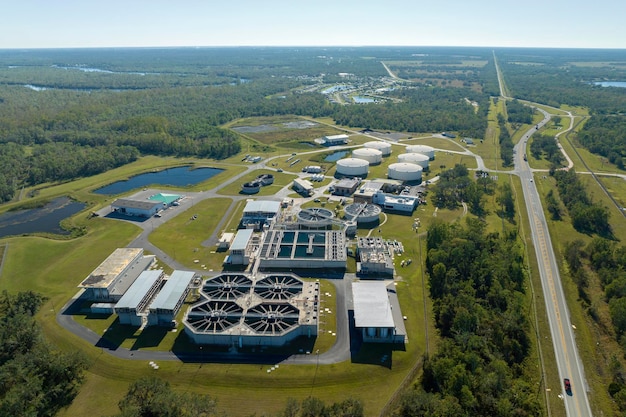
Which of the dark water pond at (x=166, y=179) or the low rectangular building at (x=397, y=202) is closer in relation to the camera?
the low rectangular building at (x=397, y=202)

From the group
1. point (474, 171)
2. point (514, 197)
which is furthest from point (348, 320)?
point (474, 171)

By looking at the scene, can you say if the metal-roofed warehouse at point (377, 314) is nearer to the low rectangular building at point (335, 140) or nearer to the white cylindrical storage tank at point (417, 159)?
the white cylindrical storage tank at point (417, 159)

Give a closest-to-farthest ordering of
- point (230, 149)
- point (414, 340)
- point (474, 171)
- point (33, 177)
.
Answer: point (414, 340)
point (33, 177)
point (474, 171)
point (230, 149)

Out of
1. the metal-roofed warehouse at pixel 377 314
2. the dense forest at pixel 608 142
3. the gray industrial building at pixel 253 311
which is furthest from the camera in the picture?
the dense forest at pixel 608 142

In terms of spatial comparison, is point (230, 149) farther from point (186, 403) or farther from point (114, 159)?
point (186, 403)

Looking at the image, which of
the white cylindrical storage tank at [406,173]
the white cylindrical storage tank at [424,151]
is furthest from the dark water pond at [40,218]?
the white cylindrical storage tank at [424,151]

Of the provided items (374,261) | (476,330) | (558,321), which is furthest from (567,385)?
(374,261)
